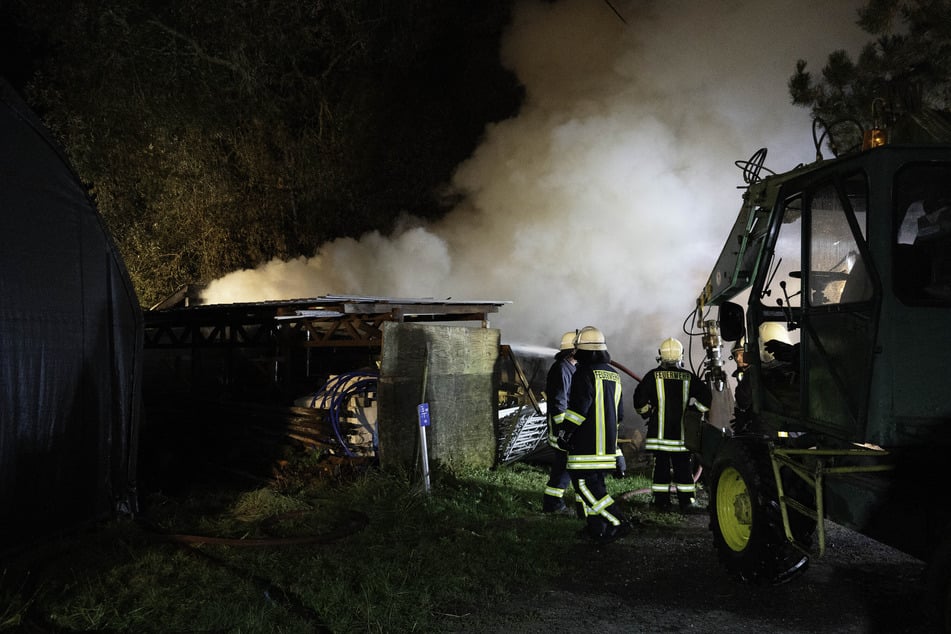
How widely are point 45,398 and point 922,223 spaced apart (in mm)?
6072

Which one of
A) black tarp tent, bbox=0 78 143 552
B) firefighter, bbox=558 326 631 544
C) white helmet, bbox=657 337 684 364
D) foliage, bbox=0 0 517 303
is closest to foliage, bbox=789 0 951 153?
white helmet, bbox=657 337 684 364

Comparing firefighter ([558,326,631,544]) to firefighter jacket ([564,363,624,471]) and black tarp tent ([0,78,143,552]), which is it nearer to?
firefighter jacket ([564,363,624,471])

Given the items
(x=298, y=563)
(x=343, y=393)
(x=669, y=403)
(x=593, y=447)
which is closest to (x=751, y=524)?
(x=593, y=447)

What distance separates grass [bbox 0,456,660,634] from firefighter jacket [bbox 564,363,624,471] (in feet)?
2.39

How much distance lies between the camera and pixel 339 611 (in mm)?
4285

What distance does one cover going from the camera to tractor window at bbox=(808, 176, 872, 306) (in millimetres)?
3789

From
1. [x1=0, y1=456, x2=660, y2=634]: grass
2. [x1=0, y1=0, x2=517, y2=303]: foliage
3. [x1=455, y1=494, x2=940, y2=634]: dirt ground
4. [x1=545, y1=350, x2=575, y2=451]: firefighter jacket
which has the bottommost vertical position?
[x1=455, y1=494, x2=940, y2=634]: dirt ground

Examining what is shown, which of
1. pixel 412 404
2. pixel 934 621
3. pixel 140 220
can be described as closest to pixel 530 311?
pixel 412 404

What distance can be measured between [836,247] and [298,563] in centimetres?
419

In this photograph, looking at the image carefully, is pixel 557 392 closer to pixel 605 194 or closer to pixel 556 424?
pixel 556 424

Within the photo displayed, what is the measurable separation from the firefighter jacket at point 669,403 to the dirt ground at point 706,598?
1539 millimetres

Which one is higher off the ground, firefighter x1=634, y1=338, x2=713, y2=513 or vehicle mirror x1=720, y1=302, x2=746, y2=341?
vehicle mirror x1=720, y1=302, x2=746, y2=341

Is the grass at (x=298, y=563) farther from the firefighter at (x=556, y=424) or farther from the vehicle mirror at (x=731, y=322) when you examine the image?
the vehicle mirror at (x=731, y=322)

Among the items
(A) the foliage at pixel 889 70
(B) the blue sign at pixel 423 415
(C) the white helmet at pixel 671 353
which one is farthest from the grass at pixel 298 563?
(A) the foliage at pixel 889 70
